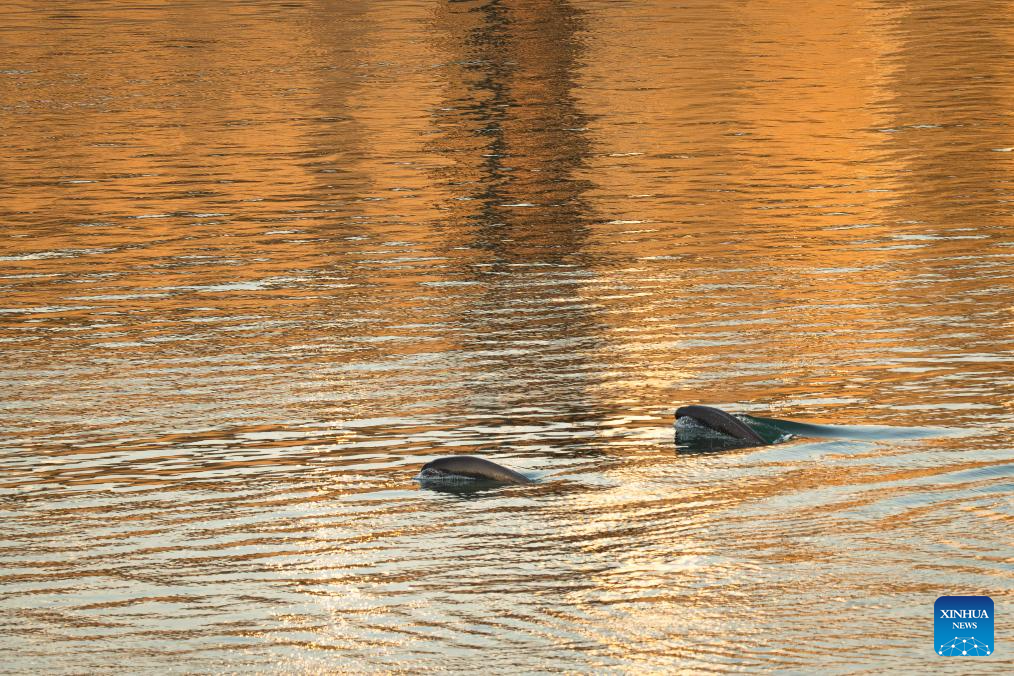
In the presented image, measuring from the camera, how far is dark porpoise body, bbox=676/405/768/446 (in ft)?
50.7

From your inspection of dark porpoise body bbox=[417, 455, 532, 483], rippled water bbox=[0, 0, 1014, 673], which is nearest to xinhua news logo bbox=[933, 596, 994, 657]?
rippled water bbox=[0, 0, 1014, 673]

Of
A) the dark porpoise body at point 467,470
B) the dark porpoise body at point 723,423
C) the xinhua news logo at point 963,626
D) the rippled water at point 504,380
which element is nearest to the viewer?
the xinhua news logo at point 963,626

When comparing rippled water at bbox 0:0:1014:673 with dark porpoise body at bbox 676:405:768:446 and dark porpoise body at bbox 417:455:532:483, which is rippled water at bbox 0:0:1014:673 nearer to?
dark porpoise body at bbox 417:455:532:483

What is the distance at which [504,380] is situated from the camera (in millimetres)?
17859

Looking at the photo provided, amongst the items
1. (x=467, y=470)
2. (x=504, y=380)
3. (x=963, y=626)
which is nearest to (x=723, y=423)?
(x=467, y=470)

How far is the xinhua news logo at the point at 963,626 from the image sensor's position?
34.9 ft

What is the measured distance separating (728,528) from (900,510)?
1331 mm

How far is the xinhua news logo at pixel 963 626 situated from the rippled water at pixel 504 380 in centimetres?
11

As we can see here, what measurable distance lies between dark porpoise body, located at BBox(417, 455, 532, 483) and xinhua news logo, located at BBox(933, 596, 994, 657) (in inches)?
164

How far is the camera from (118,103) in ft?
146

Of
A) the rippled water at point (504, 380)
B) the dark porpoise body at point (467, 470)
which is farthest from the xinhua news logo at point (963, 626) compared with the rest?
the dark porpoise body at point (467, 470)

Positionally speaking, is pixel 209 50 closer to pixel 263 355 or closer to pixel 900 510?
pixel 263 355

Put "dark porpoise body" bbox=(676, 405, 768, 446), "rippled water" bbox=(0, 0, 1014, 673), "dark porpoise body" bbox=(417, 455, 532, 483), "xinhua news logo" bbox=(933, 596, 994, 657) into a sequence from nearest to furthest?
1. "xinhua news logo" bbox=(933, 596, 994, 657)
2. "rippled water" bbox=(0, 0, 1014, 673)
3. "dark porpoise body" bbox=(417, 455, 532, 483)
4. "dark porpoise body" bbox=(676, 405, 768, 446)

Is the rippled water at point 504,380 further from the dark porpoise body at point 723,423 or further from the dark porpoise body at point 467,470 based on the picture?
the dark porpoise body at point 723,423
